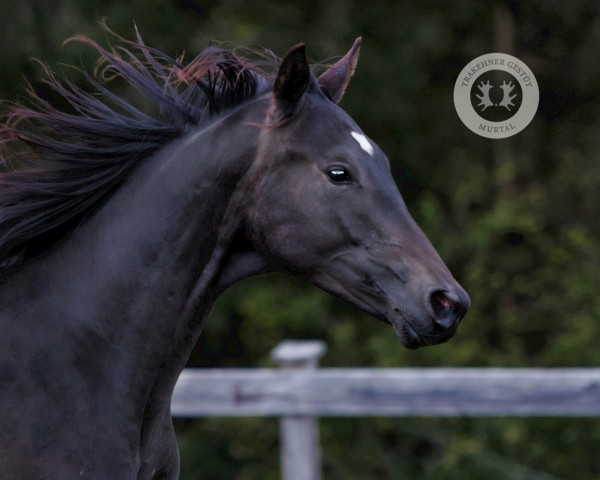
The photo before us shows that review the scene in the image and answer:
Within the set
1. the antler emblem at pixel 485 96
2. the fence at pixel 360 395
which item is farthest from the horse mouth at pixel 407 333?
the antler emblem at pixel 485 96

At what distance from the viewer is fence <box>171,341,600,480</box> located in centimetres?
500

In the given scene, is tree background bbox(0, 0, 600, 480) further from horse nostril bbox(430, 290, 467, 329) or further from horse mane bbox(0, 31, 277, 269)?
horse nostril bbox(430, 290, 467, 329)

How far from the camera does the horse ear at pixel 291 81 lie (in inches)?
100

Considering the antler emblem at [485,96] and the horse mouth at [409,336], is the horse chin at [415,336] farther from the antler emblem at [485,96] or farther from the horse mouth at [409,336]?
the antler emblem at [485,96]

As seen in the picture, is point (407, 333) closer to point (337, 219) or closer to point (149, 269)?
point (337, 219)

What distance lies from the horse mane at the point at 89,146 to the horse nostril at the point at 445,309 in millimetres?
708

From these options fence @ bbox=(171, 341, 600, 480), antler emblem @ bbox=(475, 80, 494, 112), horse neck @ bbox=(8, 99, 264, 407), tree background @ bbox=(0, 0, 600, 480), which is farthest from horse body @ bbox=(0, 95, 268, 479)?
tree background @ bbox=(0, 0, 600, 480)

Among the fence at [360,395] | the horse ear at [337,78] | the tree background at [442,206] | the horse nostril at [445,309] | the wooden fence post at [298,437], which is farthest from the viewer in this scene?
the tree background at [442,206]

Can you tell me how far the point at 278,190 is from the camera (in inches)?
101

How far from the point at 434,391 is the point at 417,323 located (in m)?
2.69

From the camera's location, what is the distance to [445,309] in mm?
2414

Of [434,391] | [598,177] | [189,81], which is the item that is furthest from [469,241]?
[189,81]

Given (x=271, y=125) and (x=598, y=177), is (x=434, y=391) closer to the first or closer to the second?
(x=271, y=125)

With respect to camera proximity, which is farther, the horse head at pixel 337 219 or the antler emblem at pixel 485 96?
the antler emblem at pixel 485 96
